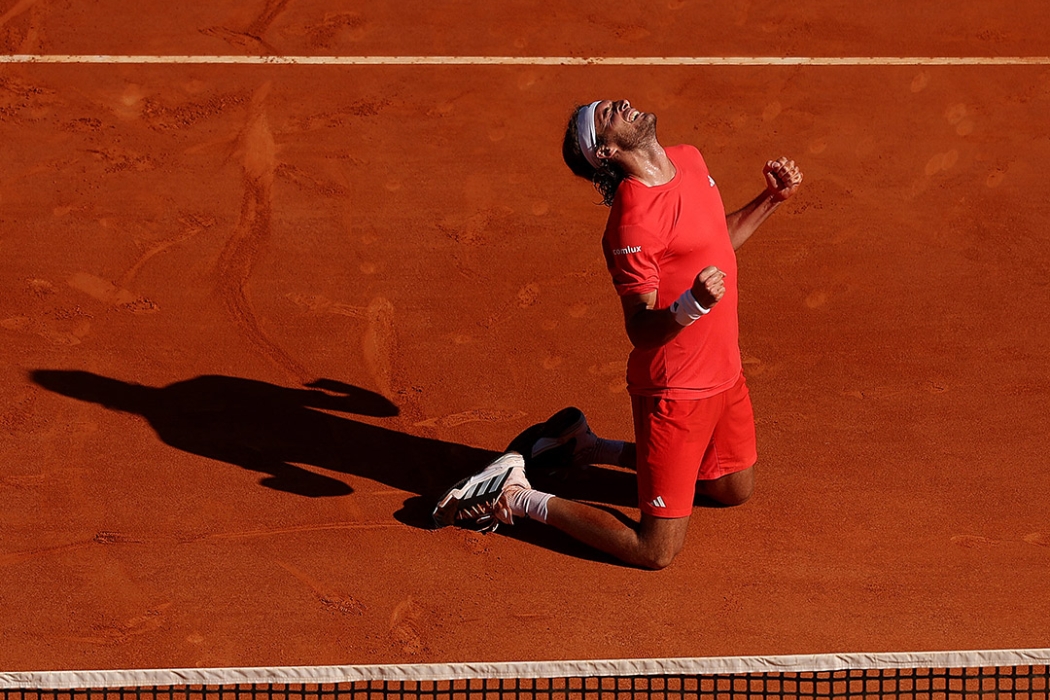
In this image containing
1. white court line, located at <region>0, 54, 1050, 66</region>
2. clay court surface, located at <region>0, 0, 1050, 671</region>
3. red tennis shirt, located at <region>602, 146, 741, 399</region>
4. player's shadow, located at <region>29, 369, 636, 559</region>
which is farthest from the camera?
white court line, located at <region>0, 54, 1050, 66</region>

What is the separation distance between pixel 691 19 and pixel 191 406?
5227 millimetres

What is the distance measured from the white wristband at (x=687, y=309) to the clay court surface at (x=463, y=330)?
1.75 m

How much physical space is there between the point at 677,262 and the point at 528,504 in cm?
156

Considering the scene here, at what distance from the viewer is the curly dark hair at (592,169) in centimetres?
572

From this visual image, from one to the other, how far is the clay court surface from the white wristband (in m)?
1.75

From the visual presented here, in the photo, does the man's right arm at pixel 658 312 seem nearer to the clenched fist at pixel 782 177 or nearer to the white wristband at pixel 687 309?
the white wristband at pixel 687 309

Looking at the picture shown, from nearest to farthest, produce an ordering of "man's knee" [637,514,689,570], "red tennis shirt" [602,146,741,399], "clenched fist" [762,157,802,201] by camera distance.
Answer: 1. "red tennis shirt" [602,146,741,399]
2. "clenched fist" [762,157,802,201]
3. "man's knee" [637,514,689,570]

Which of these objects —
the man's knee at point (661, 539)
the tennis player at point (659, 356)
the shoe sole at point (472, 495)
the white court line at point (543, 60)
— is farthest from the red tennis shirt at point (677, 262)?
the white court line at point (543, 60)

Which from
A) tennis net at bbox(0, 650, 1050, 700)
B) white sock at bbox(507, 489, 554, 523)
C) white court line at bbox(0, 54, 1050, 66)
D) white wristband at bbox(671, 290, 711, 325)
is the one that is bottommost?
tennis net at bbox(0, 650, 1050, 700)

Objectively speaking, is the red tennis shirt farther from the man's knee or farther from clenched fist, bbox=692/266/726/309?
the man's knee

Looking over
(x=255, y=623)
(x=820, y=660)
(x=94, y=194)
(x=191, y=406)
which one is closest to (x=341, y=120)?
(x=94, y=194)

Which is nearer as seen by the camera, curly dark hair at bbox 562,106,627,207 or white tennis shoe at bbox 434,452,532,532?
curly dark hair at bbox 562,106,627,207

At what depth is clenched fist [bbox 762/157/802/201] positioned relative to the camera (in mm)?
6102

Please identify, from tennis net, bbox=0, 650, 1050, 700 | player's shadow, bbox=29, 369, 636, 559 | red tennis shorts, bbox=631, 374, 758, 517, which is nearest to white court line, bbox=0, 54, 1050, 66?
player's shadow, bbox=29, 369, 636, 559
